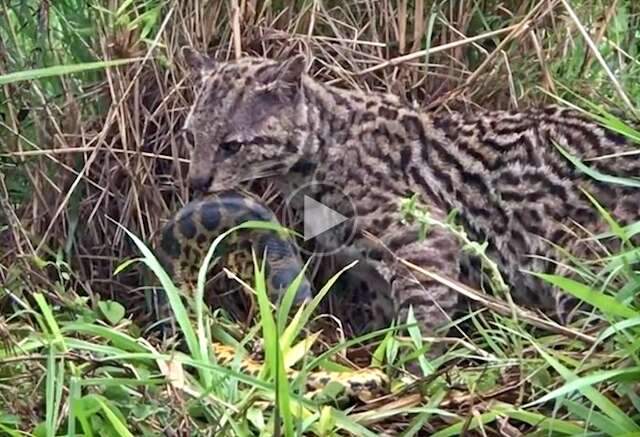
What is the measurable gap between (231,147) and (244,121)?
9cm

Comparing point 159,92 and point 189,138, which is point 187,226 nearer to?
point 189,138

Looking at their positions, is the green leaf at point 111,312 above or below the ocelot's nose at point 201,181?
below

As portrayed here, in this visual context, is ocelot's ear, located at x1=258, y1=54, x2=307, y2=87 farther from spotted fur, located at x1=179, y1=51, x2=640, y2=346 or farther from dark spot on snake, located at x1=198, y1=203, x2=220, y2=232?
dark spot on snake, located at x1=198, y1=203, x2=220, y2=232

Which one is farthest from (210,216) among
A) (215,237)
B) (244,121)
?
(244,121)

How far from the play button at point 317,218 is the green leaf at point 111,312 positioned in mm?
813

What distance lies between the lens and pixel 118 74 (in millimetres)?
4617

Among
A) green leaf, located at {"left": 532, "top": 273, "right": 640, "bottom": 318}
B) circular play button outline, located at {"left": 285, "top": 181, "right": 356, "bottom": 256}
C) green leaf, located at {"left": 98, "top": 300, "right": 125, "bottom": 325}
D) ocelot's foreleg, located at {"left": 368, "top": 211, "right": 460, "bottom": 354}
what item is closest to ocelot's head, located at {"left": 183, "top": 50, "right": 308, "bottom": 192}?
circular play button outline, located at {"left": 285, "top": 181, "right": 356, "bottom": 256}

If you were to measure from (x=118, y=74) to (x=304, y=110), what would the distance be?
23.5 inches

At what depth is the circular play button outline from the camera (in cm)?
443

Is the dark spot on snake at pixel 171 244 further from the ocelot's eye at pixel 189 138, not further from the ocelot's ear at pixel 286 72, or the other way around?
the ocelot's ear at pixel 286 72

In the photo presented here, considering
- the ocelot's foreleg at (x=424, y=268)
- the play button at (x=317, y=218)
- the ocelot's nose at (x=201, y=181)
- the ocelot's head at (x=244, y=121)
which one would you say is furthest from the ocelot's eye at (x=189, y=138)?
the ocelot's foreleg at (x=424, y=268)

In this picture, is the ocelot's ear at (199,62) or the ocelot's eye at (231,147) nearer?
the ocelot's eye at (231,147)

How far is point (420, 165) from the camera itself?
449 cm

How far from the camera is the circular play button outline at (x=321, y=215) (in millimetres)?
4434
